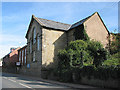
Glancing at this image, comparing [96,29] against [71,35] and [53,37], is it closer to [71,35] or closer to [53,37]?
[71,35]

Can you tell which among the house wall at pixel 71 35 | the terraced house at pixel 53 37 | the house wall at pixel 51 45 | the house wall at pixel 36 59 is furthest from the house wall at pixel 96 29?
the house wall at pixel 36 59

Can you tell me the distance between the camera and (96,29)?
25.9 m

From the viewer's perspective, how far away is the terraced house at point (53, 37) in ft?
79.9

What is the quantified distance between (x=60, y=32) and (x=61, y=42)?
2.19 m

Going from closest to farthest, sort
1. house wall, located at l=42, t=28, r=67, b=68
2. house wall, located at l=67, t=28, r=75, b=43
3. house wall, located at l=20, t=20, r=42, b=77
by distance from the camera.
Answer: house wall, located at l=42, t=28, r=67, b=68
house wall, located at l=20, t=20, r=42, b=77
house wall, located at l=67, t=28, r=75, b=43

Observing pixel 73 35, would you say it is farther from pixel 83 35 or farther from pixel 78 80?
pixel 78 80

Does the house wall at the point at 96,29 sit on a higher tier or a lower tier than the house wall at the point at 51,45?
higher

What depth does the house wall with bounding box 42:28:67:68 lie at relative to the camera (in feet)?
79.7

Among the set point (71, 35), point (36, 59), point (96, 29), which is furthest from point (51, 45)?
point (96, 29)

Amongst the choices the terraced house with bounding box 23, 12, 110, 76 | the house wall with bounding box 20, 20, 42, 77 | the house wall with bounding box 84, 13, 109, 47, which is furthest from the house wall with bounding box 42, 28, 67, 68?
the house wall with bounding box 84, 13, 109, 47

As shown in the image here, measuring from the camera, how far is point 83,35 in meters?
23.3

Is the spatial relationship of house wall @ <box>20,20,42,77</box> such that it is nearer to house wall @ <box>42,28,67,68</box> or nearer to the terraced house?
the terraced house

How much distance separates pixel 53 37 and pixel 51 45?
70.8 inches

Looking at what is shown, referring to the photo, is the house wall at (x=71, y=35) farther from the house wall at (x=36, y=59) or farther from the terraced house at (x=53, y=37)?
the house wall at (x=36, y=59)
